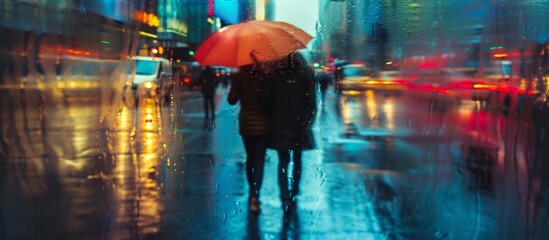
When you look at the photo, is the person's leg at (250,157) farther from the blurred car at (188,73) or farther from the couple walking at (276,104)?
the blurred car at (188,73)

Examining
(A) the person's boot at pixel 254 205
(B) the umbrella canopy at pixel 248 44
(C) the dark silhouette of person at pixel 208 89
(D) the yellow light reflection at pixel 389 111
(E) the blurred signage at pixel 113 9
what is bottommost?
(A) the person's boot at pixel 254 205

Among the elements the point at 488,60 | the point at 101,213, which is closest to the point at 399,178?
the point at 488,60

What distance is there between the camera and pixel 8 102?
287 inches

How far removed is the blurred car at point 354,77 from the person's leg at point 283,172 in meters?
1.20

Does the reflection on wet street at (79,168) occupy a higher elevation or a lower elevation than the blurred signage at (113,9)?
lower

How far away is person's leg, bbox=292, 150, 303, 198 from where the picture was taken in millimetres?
4496

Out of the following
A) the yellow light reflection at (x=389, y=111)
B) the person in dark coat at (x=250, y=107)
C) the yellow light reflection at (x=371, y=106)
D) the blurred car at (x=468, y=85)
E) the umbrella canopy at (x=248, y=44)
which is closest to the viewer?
the person in dark coat at (x=250, y=107)

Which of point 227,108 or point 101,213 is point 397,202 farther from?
point 101,213

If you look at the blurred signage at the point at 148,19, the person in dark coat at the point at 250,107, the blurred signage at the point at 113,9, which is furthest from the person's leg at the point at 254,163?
the blurred signage at the point at 113,9

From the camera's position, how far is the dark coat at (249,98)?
4191 mm

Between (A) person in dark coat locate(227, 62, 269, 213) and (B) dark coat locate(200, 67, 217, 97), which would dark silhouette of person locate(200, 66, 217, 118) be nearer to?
(B) dark coat locate(200, 67, 217, 97)

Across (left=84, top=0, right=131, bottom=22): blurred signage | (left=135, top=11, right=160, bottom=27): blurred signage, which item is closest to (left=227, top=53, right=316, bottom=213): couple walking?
(left=135, top=11, right=160, bottom=27): blurred signage

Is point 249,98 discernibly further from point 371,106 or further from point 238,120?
point 371,106

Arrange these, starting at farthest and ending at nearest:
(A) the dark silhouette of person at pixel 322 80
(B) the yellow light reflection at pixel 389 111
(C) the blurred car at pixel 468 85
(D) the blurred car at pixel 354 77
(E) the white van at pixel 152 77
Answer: (B) the yellow light reflection at pixel 389 111, (C) the blurred car at pixel 468 85, (D) the blurred car at pixel 354 77, (E) the white van at pixel 152 77, (A) the dark silhouette of person at pixel 322 80
